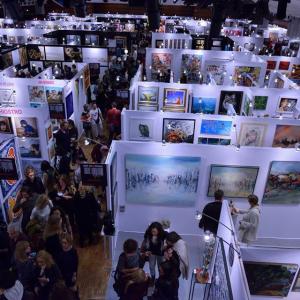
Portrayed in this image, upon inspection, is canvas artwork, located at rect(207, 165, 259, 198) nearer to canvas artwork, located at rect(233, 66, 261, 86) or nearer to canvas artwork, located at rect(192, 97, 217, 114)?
canvas artwork, located at rect(192, 97, 217, 114)

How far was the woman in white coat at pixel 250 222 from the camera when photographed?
4.68 metres

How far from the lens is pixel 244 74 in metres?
11.8

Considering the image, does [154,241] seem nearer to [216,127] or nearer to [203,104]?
[216,127]

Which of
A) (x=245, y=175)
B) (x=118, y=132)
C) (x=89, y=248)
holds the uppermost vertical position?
(x=245, y=175)

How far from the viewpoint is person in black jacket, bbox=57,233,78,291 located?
391 cm

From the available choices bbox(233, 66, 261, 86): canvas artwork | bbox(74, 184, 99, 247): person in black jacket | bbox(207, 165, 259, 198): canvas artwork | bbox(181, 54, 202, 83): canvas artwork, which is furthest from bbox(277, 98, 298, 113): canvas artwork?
bbox(74, 184, 99, 247): person in black jacket

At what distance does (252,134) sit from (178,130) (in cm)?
154

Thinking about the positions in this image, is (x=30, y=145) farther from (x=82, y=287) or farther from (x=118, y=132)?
(x=82, y=287)

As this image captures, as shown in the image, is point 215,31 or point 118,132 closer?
point 118,132

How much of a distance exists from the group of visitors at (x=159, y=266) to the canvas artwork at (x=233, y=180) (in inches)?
65.2

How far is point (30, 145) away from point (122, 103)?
311 cm

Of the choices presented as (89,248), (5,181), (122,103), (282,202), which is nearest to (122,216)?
(89,248)

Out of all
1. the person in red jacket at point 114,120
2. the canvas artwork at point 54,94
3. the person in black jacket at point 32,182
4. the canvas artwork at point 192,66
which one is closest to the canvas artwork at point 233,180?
the person in black jacket at point 32,182

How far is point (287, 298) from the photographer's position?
12.9 ft
